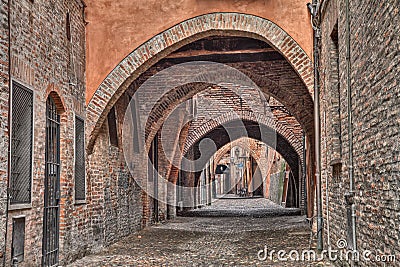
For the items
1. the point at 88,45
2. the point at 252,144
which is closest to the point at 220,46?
the point at 88,45

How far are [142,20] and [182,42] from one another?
794 millimetres

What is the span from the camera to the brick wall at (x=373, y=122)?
440 centimetres

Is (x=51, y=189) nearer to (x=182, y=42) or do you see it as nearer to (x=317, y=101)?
(x=182, y=42)

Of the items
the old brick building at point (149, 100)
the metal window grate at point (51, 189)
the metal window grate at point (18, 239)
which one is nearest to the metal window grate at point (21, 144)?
the old brick building at point (149, 100)

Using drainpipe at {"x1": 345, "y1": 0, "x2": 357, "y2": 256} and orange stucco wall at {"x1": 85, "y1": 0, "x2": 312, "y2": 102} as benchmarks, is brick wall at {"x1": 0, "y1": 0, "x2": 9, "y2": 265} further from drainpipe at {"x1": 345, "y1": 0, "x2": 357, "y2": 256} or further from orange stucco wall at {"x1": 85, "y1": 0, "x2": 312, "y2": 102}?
drainpipe at {"x1": 345, "y1": 0, "x2": 357, "y2": 256}

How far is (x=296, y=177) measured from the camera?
69.7 feet

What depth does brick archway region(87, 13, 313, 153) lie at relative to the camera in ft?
30.7

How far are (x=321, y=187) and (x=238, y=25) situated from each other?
3.06 meters

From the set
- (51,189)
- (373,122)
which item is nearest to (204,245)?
(51,189)

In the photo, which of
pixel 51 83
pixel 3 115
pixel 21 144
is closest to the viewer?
pixel 3 115

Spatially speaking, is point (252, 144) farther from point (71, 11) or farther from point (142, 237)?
point (71, 11)

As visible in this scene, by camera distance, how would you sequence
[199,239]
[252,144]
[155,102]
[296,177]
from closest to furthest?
[199,239], [155,102], [296,177], [252,144]

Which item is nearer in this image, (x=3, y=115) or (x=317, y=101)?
(x=3, y=115)

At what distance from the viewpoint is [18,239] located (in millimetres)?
6449
